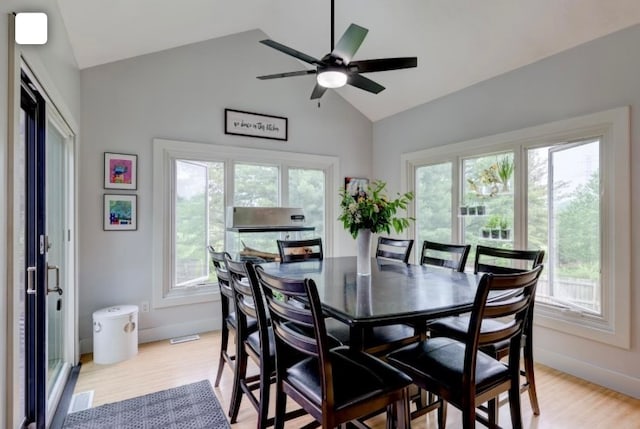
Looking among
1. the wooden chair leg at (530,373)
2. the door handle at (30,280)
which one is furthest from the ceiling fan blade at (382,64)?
the door handle at (30,280)

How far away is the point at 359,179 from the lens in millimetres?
4895

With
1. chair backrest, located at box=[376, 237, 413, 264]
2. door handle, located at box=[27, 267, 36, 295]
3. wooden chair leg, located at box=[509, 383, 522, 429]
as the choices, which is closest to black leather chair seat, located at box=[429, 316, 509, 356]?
wooden chair leg, located at box=[509, 383, 522, 429]

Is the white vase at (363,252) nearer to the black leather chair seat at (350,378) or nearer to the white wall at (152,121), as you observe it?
the black leather chair seat at (350,378)

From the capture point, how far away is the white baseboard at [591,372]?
2.49 meters

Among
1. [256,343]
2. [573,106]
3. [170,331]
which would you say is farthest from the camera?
[170,331]

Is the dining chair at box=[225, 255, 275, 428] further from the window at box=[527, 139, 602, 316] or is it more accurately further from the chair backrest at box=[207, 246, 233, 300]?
the window at box=[527, 139, 602, 316]

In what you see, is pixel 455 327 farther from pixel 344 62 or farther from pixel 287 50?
pixel 287 50

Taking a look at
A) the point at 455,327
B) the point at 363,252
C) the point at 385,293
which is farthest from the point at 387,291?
the point at 455,327

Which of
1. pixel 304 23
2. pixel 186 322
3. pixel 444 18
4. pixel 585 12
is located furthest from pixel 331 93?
pixel 186 322

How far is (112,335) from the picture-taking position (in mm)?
3014

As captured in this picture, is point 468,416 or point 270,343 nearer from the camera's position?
point 468,416

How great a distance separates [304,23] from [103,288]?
11.3ft

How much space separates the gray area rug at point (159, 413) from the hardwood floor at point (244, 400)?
3.9 inches

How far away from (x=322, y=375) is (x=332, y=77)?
1.86 metres
